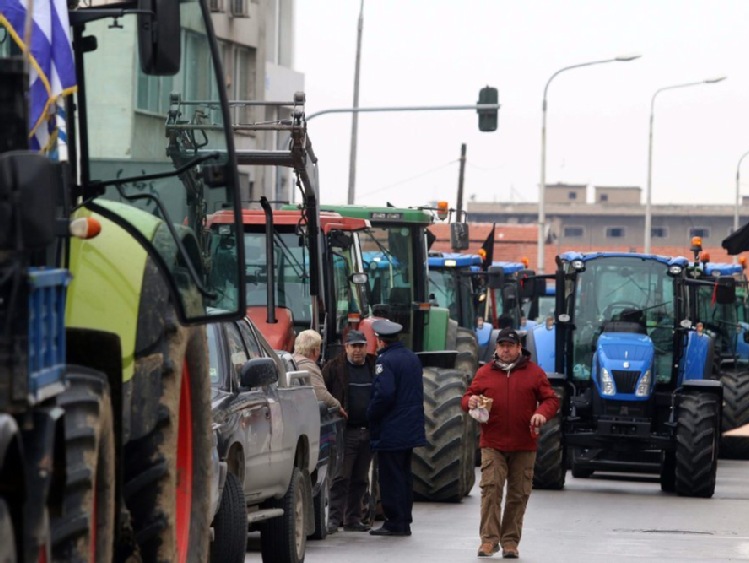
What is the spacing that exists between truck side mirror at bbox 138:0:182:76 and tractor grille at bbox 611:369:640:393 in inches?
602

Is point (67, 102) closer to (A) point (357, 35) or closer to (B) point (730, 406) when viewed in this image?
(B) point (730, 406)

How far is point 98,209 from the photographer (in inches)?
341

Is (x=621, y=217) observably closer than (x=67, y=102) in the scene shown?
No

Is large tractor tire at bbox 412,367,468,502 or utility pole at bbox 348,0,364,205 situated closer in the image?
large tractor tire at bbox 412,367,468,502

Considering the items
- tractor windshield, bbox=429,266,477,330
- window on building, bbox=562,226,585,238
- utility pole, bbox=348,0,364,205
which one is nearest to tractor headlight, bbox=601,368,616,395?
tractor windshield, bbox=429,266,477,330

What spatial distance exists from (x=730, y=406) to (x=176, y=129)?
19821 millimetres

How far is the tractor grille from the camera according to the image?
75.0 feet

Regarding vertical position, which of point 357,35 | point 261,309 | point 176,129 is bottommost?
point 261,309

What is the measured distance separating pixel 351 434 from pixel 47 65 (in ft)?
31.8

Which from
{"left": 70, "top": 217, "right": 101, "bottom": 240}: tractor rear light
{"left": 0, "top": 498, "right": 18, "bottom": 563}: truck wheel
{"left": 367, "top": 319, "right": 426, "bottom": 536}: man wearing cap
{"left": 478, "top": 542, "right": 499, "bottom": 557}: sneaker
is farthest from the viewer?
{"left": 367, "top": 319, "right": 426, "bottom": 536}: man wearing cap

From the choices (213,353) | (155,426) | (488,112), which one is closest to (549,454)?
(213,353)

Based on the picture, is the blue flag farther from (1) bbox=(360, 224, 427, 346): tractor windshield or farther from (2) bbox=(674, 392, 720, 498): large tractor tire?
(1) bbox=(360, 224, 427, 346): tractor windshield

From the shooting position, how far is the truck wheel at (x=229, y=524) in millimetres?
12430

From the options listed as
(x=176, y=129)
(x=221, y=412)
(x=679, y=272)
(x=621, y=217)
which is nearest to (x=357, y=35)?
(x=679, y=272)
